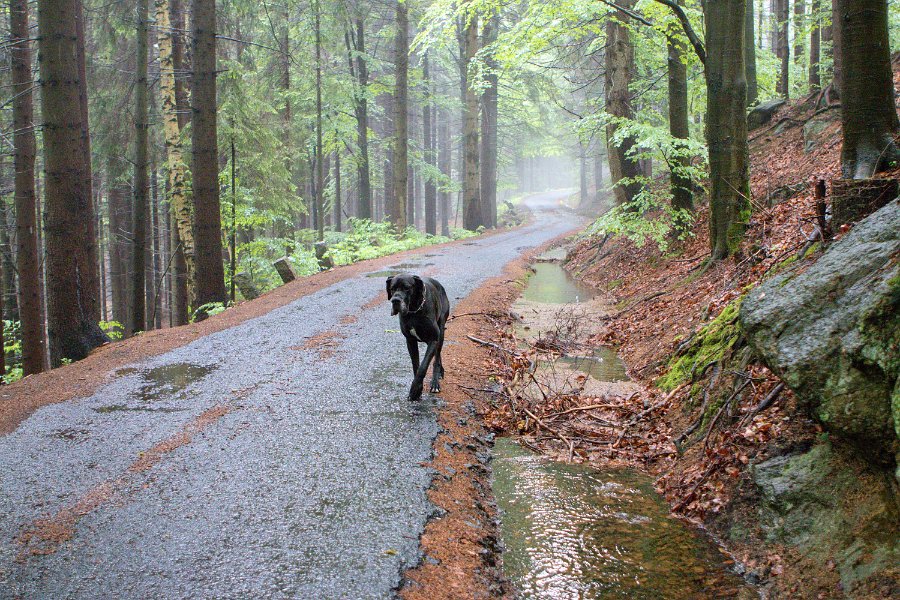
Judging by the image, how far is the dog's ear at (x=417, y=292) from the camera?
6469 millimetres

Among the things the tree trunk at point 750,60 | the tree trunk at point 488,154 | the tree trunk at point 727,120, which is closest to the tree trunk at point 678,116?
the tree trunk at point 727,120

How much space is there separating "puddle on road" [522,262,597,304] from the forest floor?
0.84m

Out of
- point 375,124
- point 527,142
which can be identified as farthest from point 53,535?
point 527,142

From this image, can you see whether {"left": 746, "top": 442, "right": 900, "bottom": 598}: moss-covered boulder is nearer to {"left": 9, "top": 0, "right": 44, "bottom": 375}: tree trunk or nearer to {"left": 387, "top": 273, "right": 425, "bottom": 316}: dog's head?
{"left": 387, "top": 273, "right": 425, "bottom": 316}: dog's head

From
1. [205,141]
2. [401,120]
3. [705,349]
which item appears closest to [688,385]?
[705,349]

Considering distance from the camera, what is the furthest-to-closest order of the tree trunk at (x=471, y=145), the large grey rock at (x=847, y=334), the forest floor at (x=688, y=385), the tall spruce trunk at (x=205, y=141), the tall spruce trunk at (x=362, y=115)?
the tree trunk at (x=471, y=145) → the tall spruce trunk at (x=362, y=115) → the tall spruce trunk at (x=205, y=141) → the forest floor at (x=688, y=385) → the large grey rock at (x=847, y=334)

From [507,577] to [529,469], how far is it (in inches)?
68.7

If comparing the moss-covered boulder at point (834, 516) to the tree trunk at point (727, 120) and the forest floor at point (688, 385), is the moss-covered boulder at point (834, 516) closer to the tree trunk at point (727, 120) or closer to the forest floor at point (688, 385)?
the forest floor at point (688, 385)

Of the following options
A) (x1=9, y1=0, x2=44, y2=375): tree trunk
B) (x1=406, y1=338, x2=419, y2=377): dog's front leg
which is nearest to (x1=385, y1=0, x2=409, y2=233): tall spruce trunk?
(x1=9, y1=0, x2=44, y2=375): tree trunk

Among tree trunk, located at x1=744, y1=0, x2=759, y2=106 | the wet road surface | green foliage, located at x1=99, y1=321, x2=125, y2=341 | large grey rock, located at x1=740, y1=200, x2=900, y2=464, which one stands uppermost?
tree trunk, located at x1=744, y1=0, x2=759, y2=106

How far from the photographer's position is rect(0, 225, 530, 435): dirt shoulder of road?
6.80m

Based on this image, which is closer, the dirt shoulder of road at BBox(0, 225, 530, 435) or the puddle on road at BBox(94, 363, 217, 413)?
the puddle on road at BBox(94, 363, 217, 413)

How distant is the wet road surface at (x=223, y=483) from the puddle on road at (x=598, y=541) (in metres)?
0.77

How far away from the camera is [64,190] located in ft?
32.8
